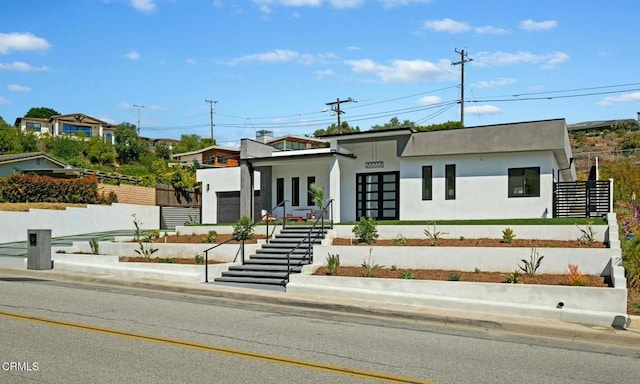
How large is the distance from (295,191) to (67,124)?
81.9 meters

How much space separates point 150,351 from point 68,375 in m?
1.56

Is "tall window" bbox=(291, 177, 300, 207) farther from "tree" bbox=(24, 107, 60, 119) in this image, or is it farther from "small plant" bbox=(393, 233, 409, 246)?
"tree" bbox=(24, 107, 60, 119)

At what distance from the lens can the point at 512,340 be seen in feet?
35.6

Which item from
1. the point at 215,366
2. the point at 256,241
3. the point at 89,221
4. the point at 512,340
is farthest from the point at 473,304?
the point at 89,221

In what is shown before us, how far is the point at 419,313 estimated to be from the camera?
12930mm

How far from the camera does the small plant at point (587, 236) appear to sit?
55.0 feet

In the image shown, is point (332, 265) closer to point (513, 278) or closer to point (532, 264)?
point (513, 278)

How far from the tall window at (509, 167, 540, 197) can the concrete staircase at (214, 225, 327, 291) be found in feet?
26.1

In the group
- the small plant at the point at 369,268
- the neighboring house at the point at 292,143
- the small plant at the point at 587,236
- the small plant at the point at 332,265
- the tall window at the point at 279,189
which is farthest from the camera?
the neighboring house at the point at 292,143

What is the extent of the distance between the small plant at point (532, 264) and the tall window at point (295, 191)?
1490cm

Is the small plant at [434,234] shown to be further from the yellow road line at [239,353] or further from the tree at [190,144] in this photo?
the tree at [190,144]

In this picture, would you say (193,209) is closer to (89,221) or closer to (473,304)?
(89,221)

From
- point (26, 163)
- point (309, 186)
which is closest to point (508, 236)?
point (309, 186)

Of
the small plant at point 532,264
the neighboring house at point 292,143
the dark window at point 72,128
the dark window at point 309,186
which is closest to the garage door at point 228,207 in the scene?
the dark window at point 309,186
